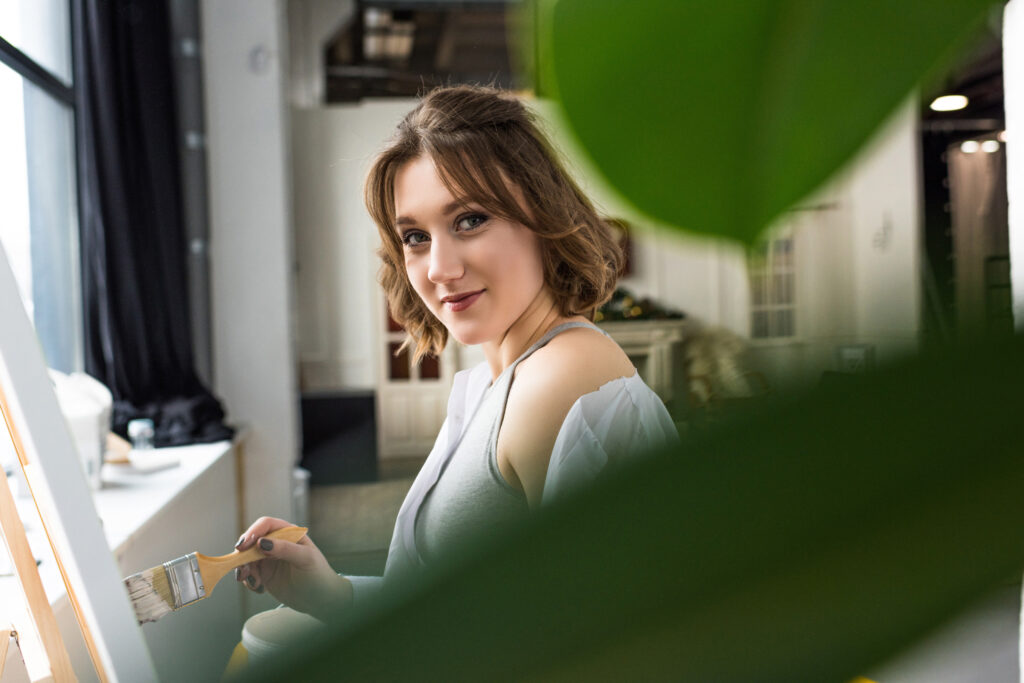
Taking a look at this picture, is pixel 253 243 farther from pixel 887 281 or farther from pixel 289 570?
pixel 887 281

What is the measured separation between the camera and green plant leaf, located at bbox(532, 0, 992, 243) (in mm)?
39

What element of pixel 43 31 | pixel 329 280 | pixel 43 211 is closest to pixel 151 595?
pixel 43 211

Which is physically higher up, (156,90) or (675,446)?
(156,90)

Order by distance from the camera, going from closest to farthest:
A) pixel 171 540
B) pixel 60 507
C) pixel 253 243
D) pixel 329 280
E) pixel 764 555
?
1. pixel 764 555
2. pixel 60 507
3. pixel 171 540
4. pixel 253 243
5. pixel 329 280

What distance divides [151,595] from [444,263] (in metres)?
0.26

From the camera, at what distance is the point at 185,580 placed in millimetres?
389

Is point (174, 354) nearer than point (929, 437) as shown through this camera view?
No

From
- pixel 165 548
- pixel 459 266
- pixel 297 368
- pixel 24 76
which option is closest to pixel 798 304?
pixel 459 266

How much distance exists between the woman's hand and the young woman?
0.02 metres

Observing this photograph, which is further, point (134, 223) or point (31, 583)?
point (134, 223)

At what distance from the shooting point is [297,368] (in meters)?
1.76

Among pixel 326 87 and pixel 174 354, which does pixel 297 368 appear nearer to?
pixel 174 354

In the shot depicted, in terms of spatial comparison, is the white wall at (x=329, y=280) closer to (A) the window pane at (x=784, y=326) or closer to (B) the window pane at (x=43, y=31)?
(B) the window pane at (x=43, y=31)

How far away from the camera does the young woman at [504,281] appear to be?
0.25 meters
